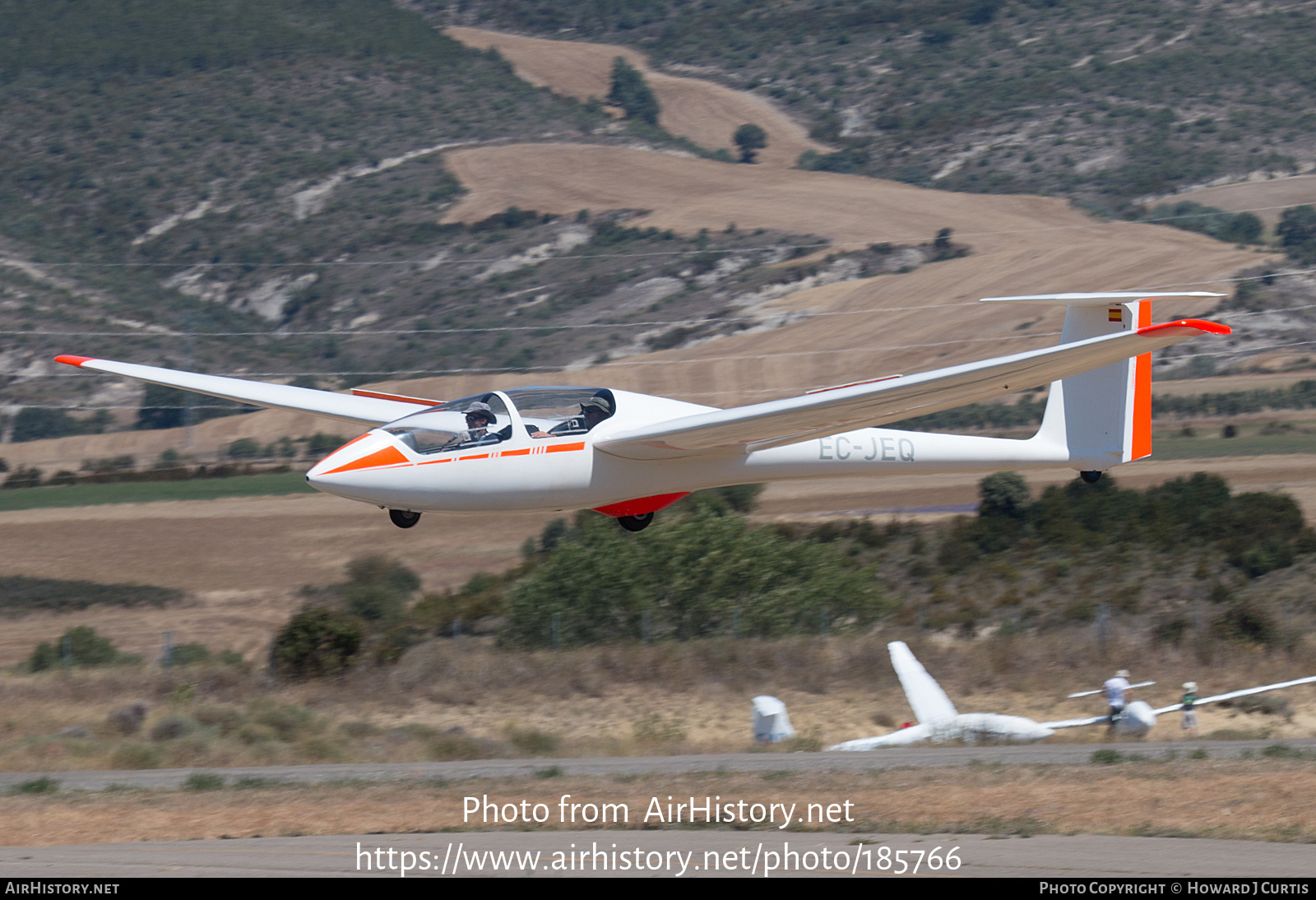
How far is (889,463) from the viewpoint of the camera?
70.3ft

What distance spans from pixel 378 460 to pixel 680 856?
21.0 ft

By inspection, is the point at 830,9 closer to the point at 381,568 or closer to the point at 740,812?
the point at 381,568

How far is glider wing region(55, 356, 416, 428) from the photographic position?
23219mm

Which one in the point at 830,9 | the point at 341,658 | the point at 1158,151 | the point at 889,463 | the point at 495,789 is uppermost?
the point at 830,9

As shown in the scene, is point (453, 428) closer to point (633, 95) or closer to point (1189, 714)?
point (1189, 714)

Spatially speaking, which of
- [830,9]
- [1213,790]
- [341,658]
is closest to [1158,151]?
[830,9]

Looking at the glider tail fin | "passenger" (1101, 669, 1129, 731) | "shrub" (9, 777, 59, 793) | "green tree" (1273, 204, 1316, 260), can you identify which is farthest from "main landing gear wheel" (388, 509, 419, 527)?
"green tree" (1273, 204, 1316, 260)

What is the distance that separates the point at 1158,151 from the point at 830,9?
212ft

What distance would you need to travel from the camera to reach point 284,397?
24016 mm

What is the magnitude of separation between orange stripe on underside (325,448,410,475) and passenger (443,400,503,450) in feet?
2.14

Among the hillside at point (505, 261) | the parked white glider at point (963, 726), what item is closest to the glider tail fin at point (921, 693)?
the parked white glider at point (963, 726)

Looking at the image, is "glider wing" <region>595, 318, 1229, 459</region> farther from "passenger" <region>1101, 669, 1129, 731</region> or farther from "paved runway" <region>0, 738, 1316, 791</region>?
"passenger" <region>1101, 669, 1129, 731</region>

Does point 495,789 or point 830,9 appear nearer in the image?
point 495,789

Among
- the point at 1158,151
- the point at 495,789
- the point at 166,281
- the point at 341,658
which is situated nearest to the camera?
the point at 495,789
